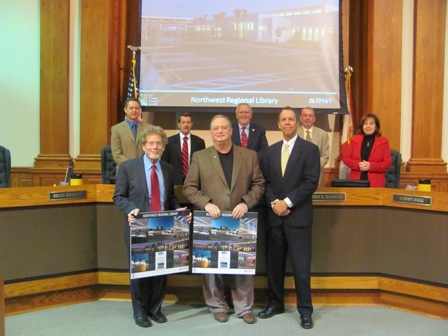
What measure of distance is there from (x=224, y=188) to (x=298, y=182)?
0.53m

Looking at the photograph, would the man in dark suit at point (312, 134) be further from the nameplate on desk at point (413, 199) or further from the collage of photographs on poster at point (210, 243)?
the collage of photographs on poster at point (210, 243)

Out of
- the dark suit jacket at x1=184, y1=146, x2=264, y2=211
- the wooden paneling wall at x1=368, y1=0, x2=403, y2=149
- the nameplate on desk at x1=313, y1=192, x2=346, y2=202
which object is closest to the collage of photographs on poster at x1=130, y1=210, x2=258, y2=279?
the dark suit jacket at x1=184, y1=146, x2=264, y2=211

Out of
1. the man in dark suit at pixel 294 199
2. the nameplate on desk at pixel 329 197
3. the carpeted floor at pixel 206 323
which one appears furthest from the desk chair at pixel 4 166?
the nameplate on desk at pixel 329 197

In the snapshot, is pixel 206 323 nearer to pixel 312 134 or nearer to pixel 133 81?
pixel 312 134

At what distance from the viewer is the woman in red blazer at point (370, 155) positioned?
4.16m

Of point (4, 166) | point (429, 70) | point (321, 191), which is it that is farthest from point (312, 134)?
point (4, 166)

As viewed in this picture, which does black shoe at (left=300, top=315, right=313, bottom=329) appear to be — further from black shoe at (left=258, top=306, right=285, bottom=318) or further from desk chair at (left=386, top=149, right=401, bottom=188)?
desk chair at (left=386, top=149, right=401, bottom=188)

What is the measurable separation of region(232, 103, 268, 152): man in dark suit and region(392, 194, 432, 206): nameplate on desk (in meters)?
1.34

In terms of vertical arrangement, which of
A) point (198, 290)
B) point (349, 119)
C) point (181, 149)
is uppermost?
point (349, 119)

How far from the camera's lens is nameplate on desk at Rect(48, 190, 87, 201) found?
3517 millimetres

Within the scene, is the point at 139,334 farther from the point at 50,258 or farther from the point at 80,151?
the point at 80,151

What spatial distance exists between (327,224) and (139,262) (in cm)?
154

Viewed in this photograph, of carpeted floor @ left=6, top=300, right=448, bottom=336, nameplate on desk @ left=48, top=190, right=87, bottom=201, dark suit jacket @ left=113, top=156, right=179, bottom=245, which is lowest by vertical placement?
carpeted floor @ left=6, top=300, right=448, bottom=336

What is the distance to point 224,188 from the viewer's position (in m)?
3.18
